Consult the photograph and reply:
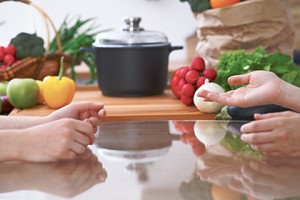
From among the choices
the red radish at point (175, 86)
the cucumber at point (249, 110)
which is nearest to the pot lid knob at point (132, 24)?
the red radish at point (175, 86)

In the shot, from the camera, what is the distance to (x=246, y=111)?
61.6 inches

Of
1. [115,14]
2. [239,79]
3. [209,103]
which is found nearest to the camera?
[239,79]

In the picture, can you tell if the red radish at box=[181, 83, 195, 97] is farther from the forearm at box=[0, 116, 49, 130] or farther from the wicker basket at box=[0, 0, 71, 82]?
the forearm at box=[0, 116, 49, 130]

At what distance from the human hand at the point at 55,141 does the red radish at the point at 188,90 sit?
77cm

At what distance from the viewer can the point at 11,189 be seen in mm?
864

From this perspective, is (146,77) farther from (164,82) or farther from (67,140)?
(67,140)

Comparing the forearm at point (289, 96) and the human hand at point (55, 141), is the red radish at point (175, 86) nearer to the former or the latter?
the forearm at point (289, 96)

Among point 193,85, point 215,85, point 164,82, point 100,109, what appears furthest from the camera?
point 164,82

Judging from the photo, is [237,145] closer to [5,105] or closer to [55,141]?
[55,141]

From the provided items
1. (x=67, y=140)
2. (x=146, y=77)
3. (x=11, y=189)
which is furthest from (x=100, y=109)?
(x=146, y=77)

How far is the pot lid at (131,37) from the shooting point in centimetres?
201

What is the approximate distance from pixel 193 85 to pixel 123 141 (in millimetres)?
721

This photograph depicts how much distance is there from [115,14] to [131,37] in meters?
1.89

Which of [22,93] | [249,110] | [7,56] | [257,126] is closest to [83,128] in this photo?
[257,126]
